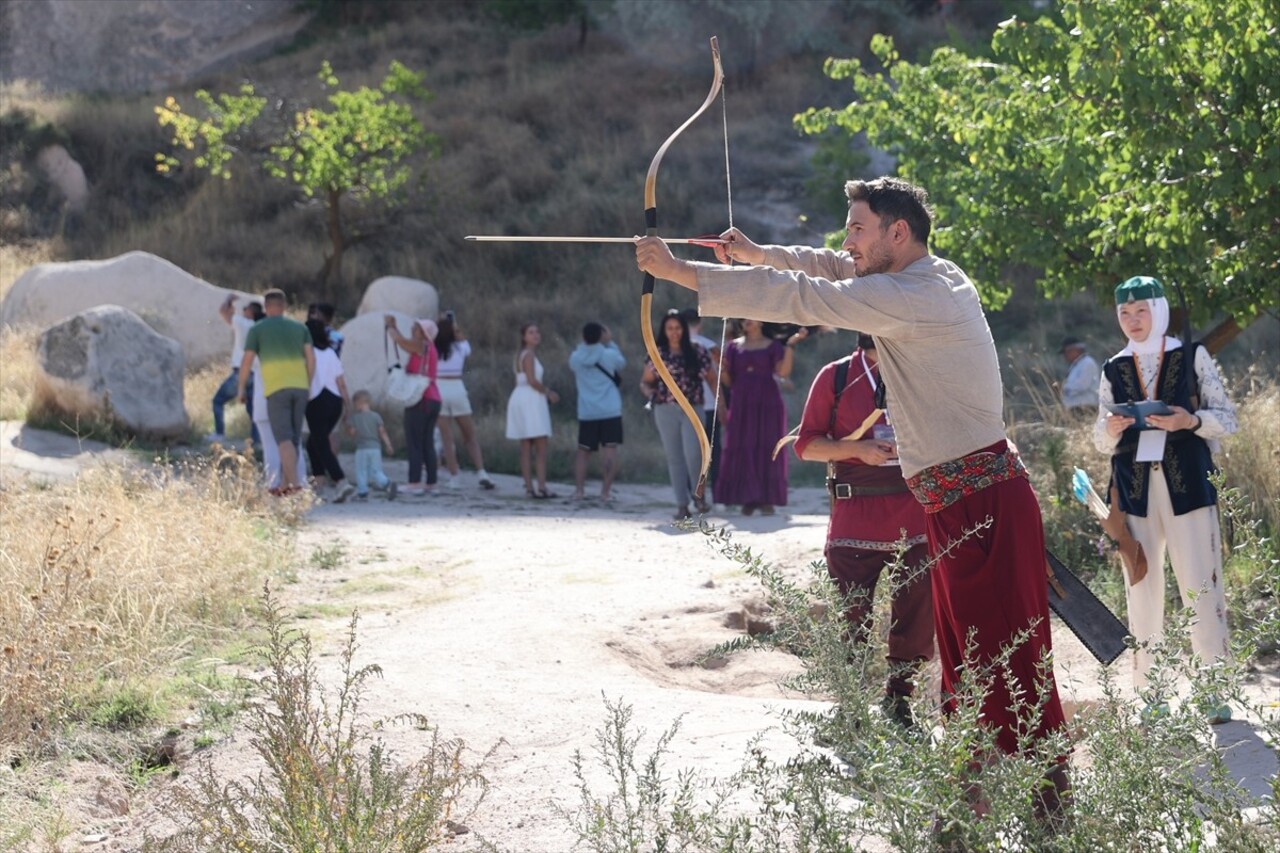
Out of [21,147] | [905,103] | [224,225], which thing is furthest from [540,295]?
[905,103]

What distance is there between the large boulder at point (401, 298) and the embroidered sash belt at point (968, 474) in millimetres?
19469

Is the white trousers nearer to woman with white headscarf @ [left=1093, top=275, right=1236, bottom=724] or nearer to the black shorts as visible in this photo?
woman with white headscarf @ [left=1093, top=275, right=1236, bottom=724]

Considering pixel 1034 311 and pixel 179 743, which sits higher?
pixel 1034 311

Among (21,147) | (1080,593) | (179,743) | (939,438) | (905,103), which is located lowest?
(179,743)

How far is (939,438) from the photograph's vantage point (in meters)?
4.36

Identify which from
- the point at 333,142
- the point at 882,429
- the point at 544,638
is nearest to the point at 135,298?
the point at 333,142

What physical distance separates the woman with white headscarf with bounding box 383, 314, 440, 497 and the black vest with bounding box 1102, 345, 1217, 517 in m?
8.59

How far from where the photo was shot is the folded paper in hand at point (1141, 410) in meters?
6.09

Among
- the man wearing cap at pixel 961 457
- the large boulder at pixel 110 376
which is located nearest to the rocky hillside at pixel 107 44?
the large boulder at pixel 110 376

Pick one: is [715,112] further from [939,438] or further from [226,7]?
[939,438]

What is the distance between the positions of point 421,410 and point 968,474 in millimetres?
10097

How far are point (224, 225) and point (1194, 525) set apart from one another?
23551 millimetres

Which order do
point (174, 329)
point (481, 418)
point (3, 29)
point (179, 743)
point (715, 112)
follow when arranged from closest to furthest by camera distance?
point (179, 743) → point (481, 418) → point (174, 329) → point (715, 112) → point (3, 29)

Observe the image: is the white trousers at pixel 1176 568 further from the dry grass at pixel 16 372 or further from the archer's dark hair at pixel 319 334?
the dry grass at pixel 16 372
